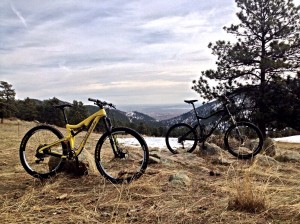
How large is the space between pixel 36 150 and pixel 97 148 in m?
1.18

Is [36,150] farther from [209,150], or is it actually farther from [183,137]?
[209,150]

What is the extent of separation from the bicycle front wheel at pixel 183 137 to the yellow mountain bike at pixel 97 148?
305 cm

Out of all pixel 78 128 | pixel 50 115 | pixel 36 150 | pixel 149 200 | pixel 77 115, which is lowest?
pixel 149 200

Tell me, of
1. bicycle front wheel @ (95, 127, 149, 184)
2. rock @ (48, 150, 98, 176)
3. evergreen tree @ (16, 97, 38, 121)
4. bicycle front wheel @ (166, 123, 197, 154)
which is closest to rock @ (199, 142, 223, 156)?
bicycle front wheel @ (166, 123, 197, 154)

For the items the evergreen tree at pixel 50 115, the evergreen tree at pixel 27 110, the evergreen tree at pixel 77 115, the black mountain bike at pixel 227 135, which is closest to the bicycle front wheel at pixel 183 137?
the black mountain bike at pixel 227 135

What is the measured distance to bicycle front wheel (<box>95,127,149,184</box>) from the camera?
16.5 feet

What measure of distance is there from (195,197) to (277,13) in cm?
2007

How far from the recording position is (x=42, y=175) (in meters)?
5.44

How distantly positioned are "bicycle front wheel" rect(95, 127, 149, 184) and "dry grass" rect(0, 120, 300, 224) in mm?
163

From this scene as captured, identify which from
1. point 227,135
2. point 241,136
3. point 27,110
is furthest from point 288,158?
point 27,110

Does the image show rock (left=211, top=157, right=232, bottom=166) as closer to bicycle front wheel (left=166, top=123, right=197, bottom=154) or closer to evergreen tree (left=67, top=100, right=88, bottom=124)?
bicycle front wheel (left=166, top=123, right=197, bottom=154)

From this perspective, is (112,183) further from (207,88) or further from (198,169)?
(207,88)

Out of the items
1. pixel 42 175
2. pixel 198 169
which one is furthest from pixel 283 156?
pixel 42 175

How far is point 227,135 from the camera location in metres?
7.71
